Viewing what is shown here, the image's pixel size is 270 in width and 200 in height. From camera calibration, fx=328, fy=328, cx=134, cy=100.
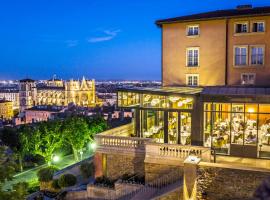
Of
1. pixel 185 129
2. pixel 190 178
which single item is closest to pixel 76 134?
pixel 185 129

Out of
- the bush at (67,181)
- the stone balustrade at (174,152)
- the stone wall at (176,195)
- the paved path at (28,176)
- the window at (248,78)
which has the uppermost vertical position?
the window at (248,78)

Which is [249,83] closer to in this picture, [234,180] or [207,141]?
[207,141]

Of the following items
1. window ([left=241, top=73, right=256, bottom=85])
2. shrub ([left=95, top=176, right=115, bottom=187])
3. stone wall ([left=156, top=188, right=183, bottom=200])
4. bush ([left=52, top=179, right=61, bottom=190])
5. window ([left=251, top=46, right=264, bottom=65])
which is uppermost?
window ([left=251, top=46, right=264, bottom=65])

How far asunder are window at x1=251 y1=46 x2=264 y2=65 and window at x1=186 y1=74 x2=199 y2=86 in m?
4.58

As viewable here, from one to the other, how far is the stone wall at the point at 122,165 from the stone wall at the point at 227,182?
4.48 meters

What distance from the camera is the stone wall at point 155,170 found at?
18188mm

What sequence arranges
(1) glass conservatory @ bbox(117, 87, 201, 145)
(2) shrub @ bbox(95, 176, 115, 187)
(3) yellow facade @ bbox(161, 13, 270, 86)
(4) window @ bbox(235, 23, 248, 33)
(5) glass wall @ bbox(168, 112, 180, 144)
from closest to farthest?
(2) shrub @ bbox(95, 176, 115, 187) < (1) glass conservatory @ bbox(117, 87, 201, 145) < (5) glass wall @ bbox(168, 112, 180, 144) < (3) yellow facade @ bbox(161, 13, 270, 86) < (4) window @ bbox(235, 23, 248, 33)

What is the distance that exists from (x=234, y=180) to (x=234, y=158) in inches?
129

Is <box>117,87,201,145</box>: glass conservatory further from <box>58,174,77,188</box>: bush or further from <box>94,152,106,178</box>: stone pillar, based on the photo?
<box>58,174,77,188</box>: bush

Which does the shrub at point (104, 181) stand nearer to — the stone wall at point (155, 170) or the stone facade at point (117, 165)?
the stone facade at point (117, 165)

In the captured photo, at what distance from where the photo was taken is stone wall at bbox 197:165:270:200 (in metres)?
15.2

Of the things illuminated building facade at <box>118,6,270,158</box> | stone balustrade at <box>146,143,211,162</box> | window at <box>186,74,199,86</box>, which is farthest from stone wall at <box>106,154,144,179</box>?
window at <box>186,74,199,86</box>

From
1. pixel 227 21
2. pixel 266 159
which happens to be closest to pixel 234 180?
pixel 266 159

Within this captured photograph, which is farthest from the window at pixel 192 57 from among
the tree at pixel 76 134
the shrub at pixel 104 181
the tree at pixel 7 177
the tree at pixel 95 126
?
the tree at pixel 7 177
